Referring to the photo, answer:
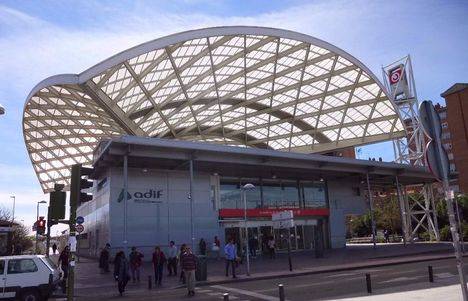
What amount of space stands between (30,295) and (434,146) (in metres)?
13.9

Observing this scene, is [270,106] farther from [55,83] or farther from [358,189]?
[55,83]

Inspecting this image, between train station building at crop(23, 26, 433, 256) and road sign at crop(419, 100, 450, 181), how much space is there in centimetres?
1658

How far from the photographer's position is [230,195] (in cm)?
3622

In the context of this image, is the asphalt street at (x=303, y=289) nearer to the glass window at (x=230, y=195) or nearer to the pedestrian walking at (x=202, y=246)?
the pedestrian walking at (x=202, y=246)

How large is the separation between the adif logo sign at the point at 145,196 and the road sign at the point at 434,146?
2592 cm

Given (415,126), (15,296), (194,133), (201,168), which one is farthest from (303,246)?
(15,296)

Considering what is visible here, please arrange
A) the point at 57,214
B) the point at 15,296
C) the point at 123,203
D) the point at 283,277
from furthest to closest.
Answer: the point at 123,203 < the point at 283,277 < the point at 15,296 < the point at 57,214

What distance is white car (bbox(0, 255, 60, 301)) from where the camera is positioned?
47.7 ft

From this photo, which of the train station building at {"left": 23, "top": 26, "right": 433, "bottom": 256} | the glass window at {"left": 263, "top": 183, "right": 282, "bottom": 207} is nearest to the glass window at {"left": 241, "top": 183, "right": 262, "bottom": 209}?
the train station building at {"left": 23, "top": 26, "right": 433, "bottom": 256}

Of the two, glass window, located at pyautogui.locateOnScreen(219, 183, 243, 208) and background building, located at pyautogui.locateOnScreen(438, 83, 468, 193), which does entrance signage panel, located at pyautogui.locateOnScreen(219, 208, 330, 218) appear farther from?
background building, located at pyautogui.locateOnScreen(438, 83, 468, 193)

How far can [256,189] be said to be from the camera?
126ft

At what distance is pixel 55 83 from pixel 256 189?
1885cm

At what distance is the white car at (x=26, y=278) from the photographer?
1453 centimetres

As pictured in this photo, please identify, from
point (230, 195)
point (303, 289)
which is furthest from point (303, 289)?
point (230, 195)
